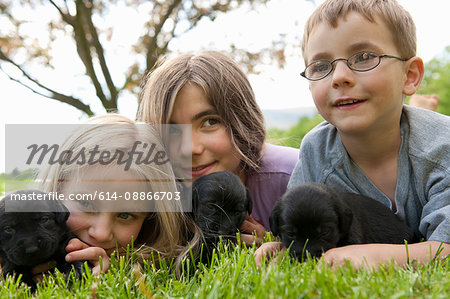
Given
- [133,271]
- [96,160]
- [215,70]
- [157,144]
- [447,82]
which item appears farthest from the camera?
[447,82]

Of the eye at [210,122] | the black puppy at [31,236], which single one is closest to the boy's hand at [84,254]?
the black puppy at [31,236]

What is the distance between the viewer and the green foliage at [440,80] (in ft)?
73.3

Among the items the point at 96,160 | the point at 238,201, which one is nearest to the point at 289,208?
the point at 238,201

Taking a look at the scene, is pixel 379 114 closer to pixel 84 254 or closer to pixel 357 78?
pixel 357 78

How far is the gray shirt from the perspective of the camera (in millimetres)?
3164

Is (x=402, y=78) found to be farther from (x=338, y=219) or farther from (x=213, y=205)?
(x=213, y=205)

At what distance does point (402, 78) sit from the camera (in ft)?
11.2

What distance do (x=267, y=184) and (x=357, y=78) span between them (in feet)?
4.90

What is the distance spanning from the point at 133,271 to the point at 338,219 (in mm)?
1332

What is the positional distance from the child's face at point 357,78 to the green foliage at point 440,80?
17903mm

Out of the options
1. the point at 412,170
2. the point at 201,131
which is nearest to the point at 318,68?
the point at 412,170

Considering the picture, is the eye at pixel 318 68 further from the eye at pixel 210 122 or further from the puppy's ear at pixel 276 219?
the puppy's ear at pixel 276 219

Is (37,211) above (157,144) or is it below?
below

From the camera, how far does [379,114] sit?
3.34 meters
